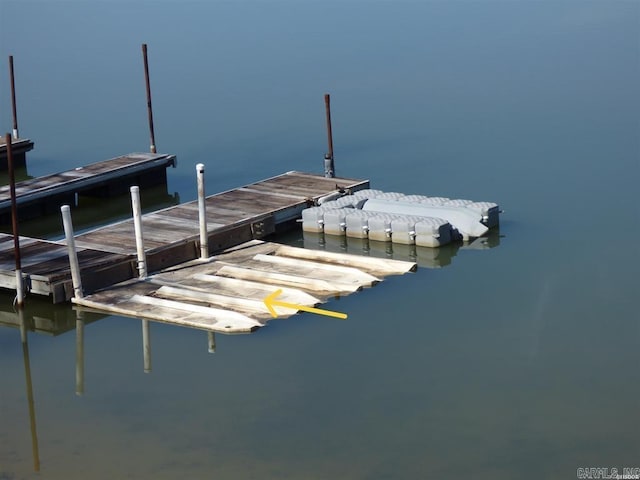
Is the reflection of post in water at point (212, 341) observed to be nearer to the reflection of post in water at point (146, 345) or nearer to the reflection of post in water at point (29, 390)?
the reflection of post in water at point (146, 345)

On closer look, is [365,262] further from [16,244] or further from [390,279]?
[16,244]

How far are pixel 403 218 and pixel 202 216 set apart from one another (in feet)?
15.2

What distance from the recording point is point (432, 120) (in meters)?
43.8

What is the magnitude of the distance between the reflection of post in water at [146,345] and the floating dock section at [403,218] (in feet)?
21.5

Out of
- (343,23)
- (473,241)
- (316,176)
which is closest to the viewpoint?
(473,241)

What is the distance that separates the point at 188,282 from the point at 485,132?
16.6 metres

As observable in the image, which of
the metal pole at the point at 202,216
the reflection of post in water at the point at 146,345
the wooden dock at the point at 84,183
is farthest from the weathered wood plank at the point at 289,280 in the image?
the wooden dock at the point at 84,183

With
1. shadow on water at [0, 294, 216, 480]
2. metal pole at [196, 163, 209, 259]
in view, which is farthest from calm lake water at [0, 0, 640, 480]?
metal pole at [196, 163, 209, 259]

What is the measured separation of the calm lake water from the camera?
68.2 ft

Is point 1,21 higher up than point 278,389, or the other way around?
point 1,21

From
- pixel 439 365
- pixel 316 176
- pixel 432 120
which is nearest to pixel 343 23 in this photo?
pixel 432 120

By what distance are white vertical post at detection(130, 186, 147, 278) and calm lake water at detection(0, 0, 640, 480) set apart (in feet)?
5.33

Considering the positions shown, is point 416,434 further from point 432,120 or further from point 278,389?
point 432,120

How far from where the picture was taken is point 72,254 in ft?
85.8
